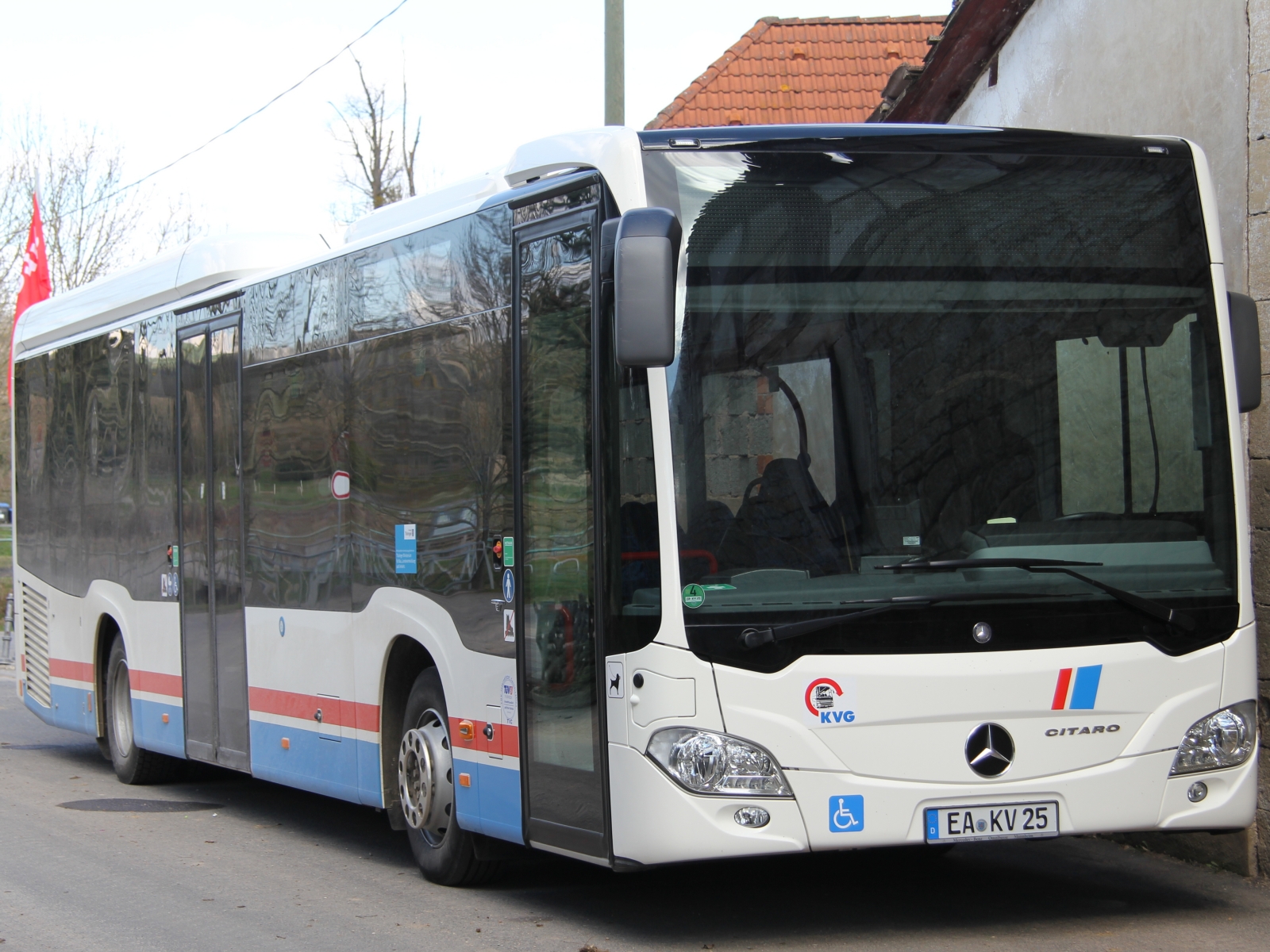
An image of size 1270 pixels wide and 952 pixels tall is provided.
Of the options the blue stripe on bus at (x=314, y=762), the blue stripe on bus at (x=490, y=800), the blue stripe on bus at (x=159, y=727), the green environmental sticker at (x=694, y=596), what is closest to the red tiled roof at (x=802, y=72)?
the blue stripe on bus at (x=159, y=727)

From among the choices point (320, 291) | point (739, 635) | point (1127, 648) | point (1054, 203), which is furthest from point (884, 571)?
point (320, 291)

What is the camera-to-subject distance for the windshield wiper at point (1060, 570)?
6.27 m

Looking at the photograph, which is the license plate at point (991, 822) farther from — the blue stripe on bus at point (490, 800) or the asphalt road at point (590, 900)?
the blue stripe on bus at point (490, 800)

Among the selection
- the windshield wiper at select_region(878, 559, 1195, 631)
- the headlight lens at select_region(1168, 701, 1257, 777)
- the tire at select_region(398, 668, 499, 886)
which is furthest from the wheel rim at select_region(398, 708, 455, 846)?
the headlight lens at select_region(1168, 701, 1257, 777)

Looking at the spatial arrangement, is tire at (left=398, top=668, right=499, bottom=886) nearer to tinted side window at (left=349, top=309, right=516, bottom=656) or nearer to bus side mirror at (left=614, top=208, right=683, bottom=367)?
tinted side window at (left=349, top=309, right=516, bottom=656)

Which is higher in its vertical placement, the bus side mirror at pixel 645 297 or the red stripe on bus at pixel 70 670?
the bus side mirror at pixel 645 297

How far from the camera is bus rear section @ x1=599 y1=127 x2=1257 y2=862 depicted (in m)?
6.14

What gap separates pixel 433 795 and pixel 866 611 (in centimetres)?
260

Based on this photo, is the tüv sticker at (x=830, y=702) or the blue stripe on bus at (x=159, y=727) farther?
the blue stripe on bus at (x=159, y=727)

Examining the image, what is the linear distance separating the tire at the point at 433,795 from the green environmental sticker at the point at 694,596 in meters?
2.00

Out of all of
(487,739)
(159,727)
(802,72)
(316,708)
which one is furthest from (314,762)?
(802,72)

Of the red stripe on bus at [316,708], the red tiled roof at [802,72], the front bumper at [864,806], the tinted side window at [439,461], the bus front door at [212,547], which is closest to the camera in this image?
the front bumper at [864,806]

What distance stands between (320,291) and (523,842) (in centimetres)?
353

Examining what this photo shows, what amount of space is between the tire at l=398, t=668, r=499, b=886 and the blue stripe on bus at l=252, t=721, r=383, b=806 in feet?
1.16
